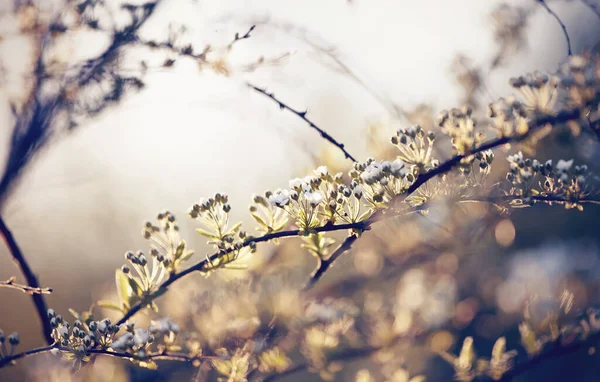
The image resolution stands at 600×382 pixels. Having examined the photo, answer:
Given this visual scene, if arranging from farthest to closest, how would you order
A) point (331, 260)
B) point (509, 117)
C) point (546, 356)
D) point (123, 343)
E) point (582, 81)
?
point (546, 356) → point (331, 260) → point (123, 343) → point (509, 117) → point (582, 81)

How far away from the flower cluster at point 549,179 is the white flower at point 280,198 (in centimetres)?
76

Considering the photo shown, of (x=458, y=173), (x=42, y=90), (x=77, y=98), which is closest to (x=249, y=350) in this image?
(x=458, y=173)

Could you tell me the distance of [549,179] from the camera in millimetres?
1647

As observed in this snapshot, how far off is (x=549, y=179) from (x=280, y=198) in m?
0.96

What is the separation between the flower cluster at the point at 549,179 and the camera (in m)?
1.53

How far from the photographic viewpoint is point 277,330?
2.33 m

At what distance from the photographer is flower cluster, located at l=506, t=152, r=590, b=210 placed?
153cm

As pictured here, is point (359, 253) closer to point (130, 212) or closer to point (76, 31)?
point (76, 31)

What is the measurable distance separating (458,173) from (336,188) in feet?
1.52

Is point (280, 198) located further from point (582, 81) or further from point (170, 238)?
point (582, 81)

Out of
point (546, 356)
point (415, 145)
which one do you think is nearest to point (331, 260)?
point (415, 145)

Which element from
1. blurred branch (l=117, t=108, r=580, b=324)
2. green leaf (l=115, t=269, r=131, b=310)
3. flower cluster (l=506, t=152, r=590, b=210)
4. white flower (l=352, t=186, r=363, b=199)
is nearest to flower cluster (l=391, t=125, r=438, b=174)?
blurred branch (l=117, t=108, r=580, b=324)

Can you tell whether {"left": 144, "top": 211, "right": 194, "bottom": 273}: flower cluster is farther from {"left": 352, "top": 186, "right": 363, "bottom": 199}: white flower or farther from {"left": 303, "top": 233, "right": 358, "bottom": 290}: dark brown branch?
{"left": 352, "top": 186, "right": 363, "bottom": 199}: white flower

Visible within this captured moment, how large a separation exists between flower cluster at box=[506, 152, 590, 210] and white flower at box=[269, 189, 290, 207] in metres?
0.76
